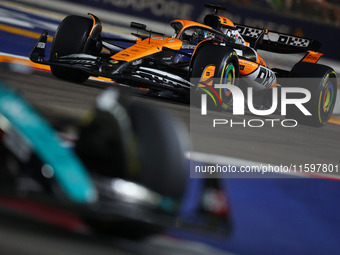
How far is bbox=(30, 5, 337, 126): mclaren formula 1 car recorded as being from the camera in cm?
789

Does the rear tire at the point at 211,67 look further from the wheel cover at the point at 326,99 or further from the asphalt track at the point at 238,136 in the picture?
the wheel cover at the point at 326,99

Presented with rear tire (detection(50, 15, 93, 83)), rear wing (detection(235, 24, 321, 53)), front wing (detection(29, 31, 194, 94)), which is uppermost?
rear wing (detection(235, 24, 321, 53))

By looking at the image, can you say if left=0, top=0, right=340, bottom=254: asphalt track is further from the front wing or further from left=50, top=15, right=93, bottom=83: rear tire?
left=50, top=15, right=93, bottom=83: rear tire

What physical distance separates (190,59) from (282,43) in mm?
1879

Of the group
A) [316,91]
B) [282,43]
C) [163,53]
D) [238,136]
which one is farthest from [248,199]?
[282,43]

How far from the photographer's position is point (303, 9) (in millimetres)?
14094

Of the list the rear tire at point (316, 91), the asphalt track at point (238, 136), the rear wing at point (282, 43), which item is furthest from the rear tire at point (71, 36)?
the rear tire at point (316, 91)

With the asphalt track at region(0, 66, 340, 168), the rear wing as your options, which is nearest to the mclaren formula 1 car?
the rear wing

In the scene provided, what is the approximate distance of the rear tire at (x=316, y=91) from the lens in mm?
8961

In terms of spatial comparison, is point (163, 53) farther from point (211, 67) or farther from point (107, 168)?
point (107, 168)

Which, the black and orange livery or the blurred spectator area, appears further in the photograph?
the blurred spectator area

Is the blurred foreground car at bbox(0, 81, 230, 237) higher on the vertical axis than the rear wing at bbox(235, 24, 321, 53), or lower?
higher

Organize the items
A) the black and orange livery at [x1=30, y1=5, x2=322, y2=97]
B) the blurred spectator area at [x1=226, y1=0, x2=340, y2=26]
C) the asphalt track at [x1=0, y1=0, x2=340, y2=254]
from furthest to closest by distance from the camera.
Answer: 1. the blurred spectator area at [x1=226, y1=0, x2=340, y2=26]
2. the black and orange livery at [x1=30, y1=5, x2=322, y2=97]
3. the asphalt track at [x1=0, y1=0, x2=340, y2=254]

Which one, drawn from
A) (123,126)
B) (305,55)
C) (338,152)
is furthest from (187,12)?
(123,126)
